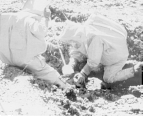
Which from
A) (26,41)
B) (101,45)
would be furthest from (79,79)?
(26,41)

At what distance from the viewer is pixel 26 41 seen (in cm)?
329

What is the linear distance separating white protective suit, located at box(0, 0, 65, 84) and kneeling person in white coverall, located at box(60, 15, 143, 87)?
0.37m

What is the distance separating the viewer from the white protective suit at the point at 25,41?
325 centimetres

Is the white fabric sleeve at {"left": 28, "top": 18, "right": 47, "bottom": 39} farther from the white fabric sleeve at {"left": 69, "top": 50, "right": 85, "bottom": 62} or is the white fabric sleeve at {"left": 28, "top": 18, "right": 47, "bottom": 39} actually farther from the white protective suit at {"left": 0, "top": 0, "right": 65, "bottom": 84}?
the white fabric sleeve at {"left": 69, "top": 50, "right": 85, "bottom": 62}

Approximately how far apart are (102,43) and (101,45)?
0.10 ft

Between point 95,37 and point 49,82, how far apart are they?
2.72 feet

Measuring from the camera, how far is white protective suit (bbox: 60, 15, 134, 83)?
11.4 ft

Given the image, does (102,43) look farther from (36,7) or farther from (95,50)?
(36,7)

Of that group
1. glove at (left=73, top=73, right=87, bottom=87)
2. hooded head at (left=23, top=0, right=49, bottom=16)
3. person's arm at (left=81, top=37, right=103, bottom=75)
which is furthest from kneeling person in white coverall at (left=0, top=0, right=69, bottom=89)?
person's arm at (left=81, top=37, right=103, bottom=75)

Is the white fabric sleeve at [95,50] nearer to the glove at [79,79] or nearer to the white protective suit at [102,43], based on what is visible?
the white protective suit at [102,43]

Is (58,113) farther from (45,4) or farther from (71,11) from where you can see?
(71,11)

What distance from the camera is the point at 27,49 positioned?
329 centimetres

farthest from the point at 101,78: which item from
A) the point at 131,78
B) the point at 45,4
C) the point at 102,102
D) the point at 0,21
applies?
the point at 0,21

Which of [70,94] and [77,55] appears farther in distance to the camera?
[77,55]
